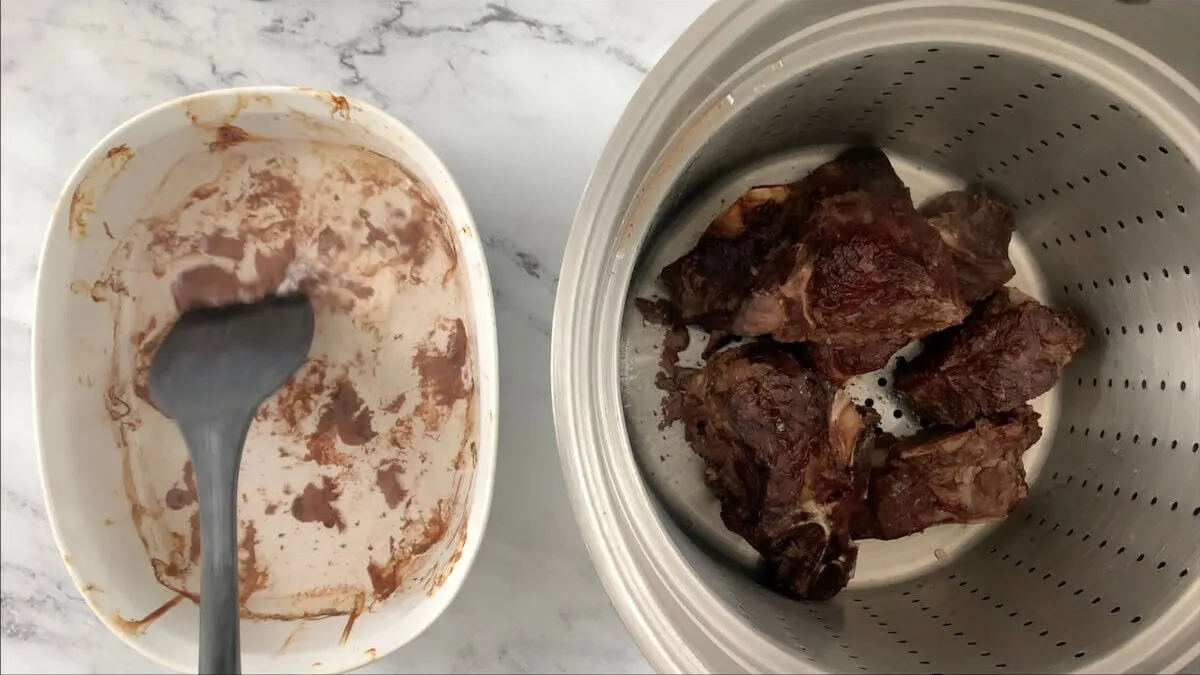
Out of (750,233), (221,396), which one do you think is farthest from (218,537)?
(750,233)

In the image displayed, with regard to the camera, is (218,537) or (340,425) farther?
(340,425)

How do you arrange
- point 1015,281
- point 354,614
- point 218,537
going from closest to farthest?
point 218,537 < point 354,614 < point 1015,281

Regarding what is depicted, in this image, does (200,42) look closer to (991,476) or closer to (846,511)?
(846,511)

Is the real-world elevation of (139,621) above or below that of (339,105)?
below

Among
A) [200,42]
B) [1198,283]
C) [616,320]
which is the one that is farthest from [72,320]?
[1198,283]

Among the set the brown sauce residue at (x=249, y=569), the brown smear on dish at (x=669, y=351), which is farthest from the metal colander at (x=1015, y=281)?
the brown sauce residue at (x=249, y=569)


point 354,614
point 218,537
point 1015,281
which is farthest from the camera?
point 1015,281

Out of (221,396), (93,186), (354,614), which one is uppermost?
(93,186)

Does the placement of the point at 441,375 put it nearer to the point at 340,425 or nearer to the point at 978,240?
the point at 340,425
